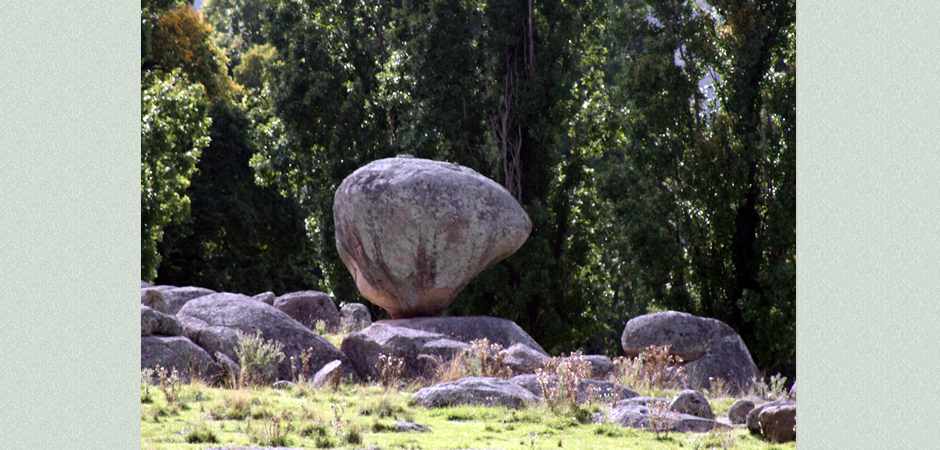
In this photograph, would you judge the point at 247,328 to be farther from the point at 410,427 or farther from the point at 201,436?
the point at 201,436

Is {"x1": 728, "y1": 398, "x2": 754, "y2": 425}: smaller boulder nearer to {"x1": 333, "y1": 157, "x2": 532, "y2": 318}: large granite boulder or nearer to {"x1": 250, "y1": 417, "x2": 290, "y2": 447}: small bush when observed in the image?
{"x1": 250, "y1": 417, "x2": 290, "y2": 447}: small bush

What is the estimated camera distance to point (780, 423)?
11516mm

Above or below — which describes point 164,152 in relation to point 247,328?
above

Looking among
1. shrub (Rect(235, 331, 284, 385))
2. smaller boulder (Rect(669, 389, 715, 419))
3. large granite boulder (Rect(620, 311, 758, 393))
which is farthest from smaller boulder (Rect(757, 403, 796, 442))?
large granite boulder (Rect(620, 311, 758, 393))

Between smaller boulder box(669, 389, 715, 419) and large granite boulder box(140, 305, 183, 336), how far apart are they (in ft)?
20.0

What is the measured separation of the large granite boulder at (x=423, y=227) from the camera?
2002 centimetres

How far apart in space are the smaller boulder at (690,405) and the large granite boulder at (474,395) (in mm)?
1478

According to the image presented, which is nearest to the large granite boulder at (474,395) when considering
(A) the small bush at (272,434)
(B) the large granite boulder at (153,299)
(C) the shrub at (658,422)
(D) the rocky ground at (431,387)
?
(D) the rocky ground at (431,387)

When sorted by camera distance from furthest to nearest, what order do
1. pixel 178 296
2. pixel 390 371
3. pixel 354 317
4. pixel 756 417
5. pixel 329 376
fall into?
pixel 354 317 → pixel 178 296 → pixel 390 371 → pixel 329 376 → pixel 756 417

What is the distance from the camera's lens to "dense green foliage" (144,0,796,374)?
2194cm

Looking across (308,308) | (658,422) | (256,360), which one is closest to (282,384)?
(256,360)

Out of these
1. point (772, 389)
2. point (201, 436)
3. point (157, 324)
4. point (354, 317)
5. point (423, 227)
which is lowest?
point (772, 389)

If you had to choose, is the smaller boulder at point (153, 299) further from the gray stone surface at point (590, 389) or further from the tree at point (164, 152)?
the tree at point (164, 152)

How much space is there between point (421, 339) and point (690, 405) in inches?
233
